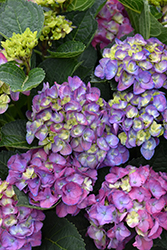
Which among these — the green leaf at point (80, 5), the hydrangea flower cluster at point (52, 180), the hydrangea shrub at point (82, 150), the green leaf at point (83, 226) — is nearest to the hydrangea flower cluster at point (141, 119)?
the hydrangea shrub at point (82, 150)

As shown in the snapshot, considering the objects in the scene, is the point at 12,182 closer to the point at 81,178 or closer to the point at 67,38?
the point at 81,178

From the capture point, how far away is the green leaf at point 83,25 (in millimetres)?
785

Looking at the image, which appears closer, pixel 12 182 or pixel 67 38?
pixel 12 182

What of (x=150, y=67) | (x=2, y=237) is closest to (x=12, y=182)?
(x=2, y=237)

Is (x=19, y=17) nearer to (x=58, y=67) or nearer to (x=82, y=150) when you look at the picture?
(x=58, y=67)

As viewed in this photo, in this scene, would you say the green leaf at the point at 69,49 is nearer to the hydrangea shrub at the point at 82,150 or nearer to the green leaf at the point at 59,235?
the hydrangea shrub at the point at 82,150

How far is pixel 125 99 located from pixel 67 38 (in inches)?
10.3

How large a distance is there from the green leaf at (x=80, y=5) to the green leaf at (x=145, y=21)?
0.15 meters

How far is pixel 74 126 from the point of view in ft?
1.97

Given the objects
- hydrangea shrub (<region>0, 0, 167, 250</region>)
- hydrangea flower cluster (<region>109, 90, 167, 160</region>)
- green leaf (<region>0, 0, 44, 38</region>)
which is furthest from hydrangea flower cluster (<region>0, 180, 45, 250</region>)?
green leaf (<region>0, 0, 44, 38</region>)

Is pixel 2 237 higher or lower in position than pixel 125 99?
lower

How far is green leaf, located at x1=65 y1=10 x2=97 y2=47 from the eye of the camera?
2.57 feet

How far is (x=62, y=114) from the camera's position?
2.00 ft

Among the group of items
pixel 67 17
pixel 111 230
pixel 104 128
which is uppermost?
pixel 67 17
